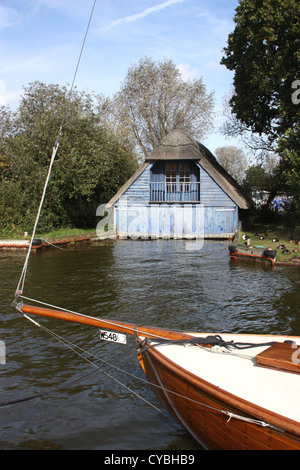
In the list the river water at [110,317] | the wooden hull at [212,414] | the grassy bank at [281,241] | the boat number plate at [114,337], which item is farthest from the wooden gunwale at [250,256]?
the boat number plate at [114,337]

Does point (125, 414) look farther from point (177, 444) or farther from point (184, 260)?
point (184, 260)

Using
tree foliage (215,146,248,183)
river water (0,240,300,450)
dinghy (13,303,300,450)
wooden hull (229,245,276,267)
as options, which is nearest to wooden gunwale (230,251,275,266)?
wooden hull (229,245,276,267)

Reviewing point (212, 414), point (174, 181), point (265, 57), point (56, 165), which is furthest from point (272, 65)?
point (212, 414)

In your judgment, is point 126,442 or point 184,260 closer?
point 126,442

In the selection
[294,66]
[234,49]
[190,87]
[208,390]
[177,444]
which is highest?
[190,87]

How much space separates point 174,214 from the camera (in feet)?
98.4

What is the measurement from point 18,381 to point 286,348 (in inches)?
189

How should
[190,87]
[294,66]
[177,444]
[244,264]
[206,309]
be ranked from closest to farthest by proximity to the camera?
[177,444] → [206,309] → [244,264] → [294,66] → [190,87]

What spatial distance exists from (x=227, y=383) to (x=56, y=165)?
26506 millimetres

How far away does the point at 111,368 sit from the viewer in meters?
8.62

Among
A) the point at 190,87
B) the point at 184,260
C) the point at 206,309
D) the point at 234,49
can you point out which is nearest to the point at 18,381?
the point at 206,309

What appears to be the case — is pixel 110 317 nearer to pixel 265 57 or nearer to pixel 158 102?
pixel 265 57

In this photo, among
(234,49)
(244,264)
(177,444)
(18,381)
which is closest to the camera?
(177,444)

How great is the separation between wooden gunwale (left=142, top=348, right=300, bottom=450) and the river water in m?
0.68
